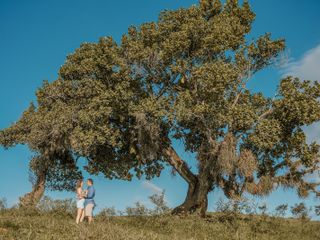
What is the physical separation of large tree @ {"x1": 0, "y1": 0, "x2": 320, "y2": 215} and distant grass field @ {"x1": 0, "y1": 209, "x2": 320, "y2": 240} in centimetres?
449

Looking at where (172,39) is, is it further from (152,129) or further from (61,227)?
(61,227)

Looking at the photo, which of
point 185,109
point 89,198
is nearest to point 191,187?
point 185,109

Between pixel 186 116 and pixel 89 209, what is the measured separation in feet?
31.8

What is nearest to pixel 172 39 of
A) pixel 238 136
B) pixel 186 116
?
pixel 186 116

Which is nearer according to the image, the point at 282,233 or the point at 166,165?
the point at 282,233

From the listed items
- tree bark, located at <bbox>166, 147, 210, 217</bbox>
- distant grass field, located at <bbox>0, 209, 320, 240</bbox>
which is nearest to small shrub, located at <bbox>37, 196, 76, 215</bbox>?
distant grass field, located at <bbox>0, 209, 320, 240</bbox>

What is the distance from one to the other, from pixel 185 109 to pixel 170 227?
29.0 ft

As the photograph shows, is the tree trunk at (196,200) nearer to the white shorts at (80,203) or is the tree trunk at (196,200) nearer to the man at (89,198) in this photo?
→ the man at (89,198)

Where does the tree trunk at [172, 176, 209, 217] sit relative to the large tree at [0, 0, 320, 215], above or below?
below

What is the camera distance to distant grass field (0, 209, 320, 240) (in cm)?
1627

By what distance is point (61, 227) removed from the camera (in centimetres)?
1666

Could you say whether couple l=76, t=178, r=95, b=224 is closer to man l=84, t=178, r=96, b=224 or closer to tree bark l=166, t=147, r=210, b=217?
man l=84, t=178, r=96, b=224

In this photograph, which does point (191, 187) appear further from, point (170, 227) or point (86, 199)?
point (86, 199)

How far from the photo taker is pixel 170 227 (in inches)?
842
